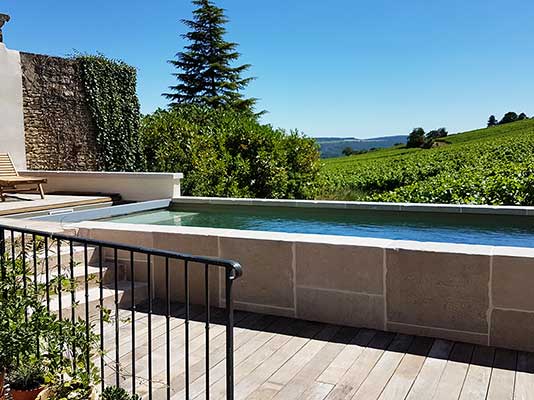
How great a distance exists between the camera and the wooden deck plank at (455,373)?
2.82m

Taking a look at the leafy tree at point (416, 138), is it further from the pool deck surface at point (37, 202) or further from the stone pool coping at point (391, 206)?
the pool deck surface at point (37, 202)

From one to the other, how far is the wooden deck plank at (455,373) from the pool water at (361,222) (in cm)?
212

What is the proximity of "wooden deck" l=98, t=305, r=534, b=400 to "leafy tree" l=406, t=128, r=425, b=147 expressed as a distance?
115ft

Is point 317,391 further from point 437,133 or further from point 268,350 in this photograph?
point 437,133

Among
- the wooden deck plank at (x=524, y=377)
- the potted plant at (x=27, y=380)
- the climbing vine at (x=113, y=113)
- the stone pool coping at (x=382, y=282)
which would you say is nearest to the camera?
the potted plant at (x=27, y=380)

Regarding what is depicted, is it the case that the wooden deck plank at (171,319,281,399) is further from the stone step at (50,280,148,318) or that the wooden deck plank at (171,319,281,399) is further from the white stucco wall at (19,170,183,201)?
the white stucco wall at (19,170,183,201)

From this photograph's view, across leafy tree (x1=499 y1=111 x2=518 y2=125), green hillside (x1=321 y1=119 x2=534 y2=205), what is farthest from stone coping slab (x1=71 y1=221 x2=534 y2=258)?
leafy tree (x1=499 y1=111 x2=518 y2=125)

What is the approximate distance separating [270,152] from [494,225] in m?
5.95

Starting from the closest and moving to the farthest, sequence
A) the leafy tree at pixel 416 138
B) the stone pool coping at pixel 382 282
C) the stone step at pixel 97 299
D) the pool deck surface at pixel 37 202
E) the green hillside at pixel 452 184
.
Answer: the stone pool coping at pixel 382 282, the stone step at pixel 97 299, the pool deck surface at pixel 37 202, the green hillside at pixel 452 184, the leafy tree at pixel 416 138

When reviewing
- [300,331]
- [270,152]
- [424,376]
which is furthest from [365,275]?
[270,152]

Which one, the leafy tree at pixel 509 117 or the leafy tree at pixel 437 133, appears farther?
the leafy tree at pixel 509 117

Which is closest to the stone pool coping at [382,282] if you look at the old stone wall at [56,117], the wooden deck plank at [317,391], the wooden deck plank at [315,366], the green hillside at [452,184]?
the wooden deck plank at [315,366]

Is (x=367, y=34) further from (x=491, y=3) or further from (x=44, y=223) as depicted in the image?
(x=44, y=223)

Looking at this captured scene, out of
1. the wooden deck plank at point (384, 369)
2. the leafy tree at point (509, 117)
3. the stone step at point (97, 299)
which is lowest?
the wooden deck plank at point (384, 369)
